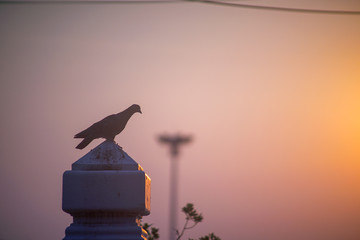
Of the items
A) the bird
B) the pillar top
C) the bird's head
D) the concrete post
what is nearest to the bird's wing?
the bird

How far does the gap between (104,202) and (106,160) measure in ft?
1.18

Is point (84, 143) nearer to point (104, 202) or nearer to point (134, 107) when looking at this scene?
point (134, 107)

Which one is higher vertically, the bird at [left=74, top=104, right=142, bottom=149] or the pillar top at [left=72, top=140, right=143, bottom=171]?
the bird at [left=74, top=104, right=142, bottom=149]

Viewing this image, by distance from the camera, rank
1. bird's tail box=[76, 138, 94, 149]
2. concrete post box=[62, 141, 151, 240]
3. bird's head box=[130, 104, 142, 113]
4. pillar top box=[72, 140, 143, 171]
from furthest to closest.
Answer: bird's head box=[130, 104, 142, 113] → bird's tail box=[76, 138, 94, 149] → pillar top box=[72, 140, 143, 171] → concrete post box=[62, 141, 151, 240]

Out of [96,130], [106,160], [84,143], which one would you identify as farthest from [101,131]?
[106,160]

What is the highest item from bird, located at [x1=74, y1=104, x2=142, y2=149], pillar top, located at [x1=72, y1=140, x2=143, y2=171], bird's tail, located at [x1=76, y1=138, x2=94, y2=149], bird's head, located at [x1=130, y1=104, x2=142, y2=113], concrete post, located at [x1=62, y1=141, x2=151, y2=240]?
bird's head, located at [x1=130, y1=104, x2=142, y2=113]

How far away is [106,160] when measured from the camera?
14.5 ft

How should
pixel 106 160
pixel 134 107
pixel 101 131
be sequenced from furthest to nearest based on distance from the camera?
pixel 134 107 → pixel 101 131 → pixel 106 160

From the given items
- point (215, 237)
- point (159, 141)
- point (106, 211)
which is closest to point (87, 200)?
point (106, 211)

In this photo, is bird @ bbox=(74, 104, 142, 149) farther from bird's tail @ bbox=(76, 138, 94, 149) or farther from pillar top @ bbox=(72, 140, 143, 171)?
pillar top @ bbox=(72, 140, 143, 171)

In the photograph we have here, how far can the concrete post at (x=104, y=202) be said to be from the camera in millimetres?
4223

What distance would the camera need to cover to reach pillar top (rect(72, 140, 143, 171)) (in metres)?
4.38

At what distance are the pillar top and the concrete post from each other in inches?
1.7

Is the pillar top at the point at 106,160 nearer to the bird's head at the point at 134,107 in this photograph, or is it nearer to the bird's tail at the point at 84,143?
the bird's tail at the point at 84,143
